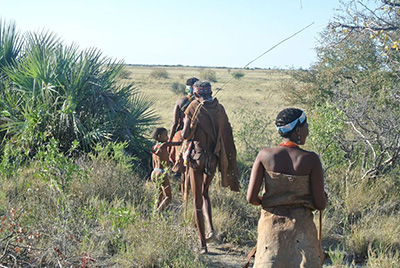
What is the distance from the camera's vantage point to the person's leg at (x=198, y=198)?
5352 millimetres

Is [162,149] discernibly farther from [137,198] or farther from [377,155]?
[377,155]

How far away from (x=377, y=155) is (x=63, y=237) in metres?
4.81

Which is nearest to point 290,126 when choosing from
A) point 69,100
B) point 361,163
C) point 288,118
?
point 288,118

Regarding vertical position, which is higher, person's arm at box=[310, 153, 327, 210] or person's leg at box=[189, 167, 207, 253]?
person's arm at box=[310, 153, 327, 210]

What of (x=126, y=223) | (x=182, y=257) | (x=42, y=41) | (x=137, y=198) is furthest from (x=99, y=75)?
(x=182, y=257)

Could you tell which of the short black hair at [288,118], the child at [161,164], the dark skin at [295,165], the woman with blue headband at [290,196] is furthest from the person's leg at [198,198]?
the short black hair at [288,118]

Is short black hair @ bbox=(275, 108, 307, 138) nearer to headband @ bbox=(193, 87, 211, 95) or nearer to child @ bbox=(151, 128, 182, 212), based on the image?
headband @ bbox=(193, 87, 211, 95)

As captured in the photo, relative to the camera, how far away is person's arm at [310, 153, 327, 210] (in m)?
3.47

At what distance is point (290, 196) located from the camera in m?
3.51

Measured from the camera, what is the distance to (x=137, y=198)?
7.05m

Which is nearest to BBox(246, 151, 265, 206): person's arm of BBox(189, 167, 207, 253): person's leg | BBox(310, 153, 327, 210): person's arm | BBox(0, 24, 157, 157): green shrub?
BBox(310, 153, 327, 210): person's arm

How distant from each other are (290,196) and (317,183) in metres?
0.21

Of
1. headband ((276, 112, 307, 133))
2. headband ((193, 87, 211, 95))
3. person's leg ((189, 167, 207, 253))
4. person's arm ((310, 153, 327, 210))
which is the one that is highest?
headband ((193, 87, 211, 95))

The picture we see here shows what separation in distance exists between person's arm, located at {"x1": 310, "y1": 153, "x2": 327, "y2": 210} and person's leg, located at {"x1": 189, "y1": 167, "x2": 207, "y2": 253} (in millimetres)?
2048
